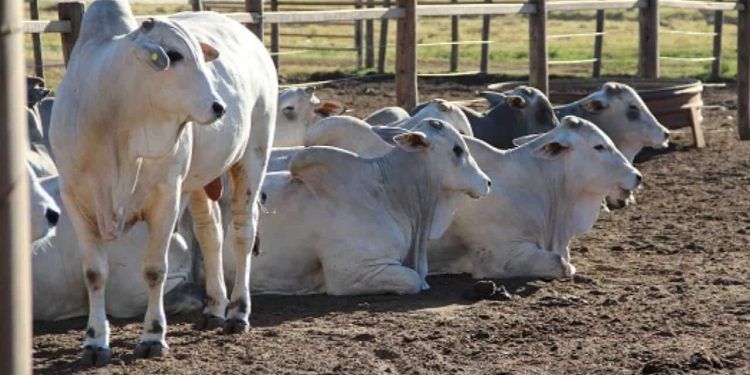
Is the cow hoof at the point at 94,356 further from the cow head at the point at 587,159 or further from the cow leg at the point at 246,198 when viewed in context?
the cow head at the point at 587,159

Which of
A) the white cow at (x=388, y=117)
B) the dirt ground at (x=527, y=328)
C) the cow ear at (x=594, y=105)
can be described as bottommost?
the dirt ground at (x=527, y=328)

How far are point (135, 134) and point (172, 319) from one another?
149cm

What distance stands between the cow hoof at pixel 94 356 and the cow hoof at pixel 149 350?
6.1 inches

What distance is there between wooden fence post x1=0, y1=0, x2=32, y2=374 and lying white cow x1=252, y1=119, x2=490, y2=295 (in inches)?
202

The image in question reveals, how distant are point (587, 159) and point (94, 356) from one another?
3.83 meters

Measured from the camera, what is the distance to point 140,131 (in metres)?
5.24

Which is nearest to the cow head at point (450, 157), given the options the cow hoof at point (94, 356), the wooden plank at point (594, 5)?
the cow hoof at point (94, 356)

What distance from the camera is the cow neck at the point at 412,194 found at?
7609 mm

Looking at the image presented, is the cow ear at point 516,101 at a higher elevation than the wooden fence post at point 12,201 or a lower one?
lower

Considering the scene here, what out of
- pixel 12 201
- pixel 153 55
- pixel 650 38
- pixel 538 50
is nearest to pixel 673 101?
pixel 538 50

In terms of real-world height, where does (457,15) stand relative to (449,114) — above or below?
above

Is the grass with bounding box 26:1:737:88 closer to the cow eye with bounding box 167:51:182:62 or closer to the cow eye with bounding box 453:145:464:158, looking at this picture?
the cow eye with bounding box 453:145:464:158

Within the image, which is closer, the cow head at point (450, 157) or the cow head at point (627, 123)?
the cow head at point (450, 157)

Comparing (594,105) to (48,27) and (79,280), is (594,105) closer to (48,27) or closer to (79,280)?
(48,27)
